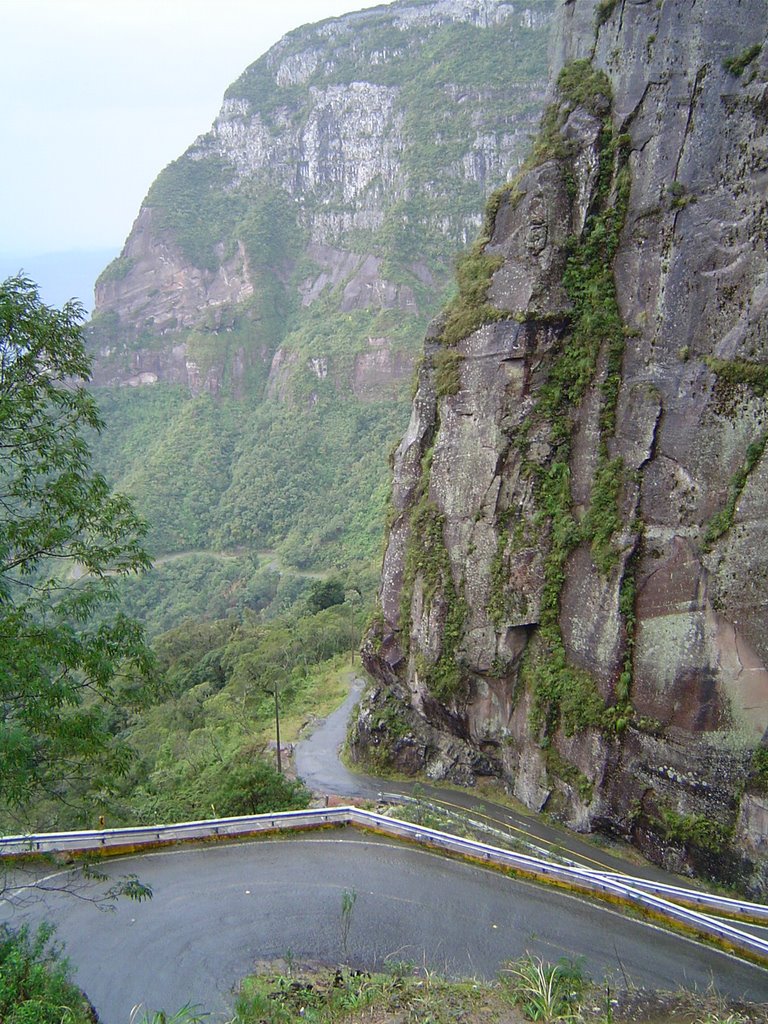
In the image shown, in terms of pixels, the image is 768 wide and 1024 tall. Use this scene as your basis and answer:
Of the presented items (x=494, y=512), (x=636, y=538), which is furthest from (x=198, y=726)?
(x=636, y=538)

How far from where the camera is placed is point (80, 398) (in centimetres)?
760

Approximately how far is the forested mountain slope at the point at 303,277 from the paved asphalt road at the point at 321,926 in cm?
4017

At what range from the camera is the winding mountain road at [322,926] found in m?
10.7

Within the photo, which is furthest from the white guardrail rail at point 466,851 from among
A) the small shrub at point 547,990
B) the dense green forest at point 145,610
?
the small shrub at point 547,990

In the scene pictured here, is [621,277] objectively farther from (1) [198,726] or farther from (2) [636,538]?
(1) [198,726]

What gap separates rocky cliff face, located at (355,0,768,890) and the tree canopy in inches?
458

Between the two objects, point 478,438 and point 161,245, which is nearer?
point 478,438

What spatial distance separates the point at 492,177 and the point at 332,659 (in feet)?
227

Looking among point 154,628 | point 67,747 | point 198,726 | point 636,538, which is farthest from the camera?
point 154,628

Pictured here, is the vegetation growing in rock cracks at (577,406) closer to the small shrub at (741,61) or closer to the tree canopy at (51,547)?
the small shrub at (741,61)

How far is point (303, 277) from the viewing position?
3654 inches

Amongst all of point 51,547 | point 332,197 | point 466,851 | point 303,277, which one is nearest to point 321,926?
point 466,851

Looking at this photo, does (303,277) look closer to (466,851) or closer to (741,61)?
(741,61)

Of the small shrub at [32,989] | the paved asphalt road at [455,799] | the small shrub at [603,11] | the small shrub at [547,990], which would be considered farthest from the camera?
the small shrub at [603,11]
